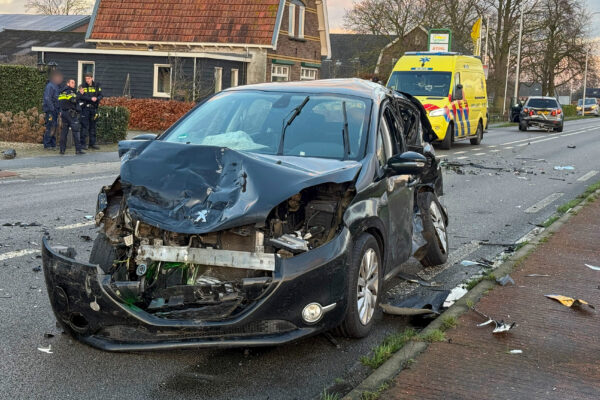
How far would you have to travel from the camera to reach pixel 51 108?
19.6 metres

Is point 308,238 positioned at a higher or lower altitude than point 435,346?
higher

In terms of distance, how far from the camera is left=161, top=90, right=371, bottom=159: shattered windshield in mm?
5965

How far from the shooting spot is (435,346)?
16.3 ft

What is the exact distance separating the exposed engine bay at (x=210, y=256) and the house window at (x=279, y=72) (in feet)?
115

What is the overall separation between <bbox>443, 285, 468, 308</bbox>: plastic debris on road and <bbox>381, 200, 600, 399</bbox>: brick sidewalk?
247 mm

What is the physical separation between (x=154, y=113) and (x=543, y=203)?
54.3 ft

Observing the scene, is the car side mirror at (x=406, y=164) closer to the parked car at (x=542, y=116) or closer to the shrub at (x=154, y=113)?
the shrub at (x=154, y=113)

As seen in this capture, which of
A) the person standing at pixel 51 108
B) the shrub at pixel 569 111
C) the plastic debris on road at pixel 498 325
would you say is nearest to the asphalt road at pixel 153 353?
the plastic debris on road at pixel 498 325

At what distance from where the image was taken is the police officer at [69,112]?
1891cm

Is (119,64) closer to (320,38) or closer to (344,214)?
(320,38)

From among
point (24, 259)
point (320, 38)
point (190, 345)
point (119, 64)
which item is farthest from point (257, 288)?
point (320, 38)

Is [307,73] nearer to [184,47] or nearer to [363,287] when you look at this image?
[184,47]

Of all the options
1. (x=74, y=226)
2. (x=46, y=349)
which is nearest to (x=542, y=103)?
(x=74, y=226)

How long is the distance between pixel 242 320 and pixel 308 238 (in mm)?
709
